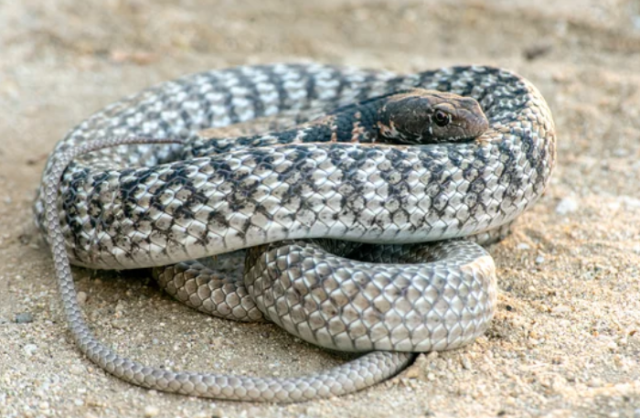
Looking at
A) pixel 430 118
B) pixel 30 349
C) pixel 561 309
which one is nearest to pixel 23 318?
pixel 30 349

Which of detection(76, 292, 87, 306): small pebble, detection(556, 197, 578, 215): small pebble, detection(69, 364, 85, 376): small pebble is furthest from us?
detection(556, 197, 578, 215): small pebble

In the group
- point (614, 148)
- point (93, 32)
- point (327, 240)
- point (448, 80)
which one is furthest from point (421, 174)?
point (93, 32)

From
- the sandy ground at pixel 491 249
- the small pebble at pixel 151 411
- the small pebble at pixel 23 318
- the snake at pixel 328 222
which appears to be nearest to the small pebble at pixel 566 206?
the sandy ground at pixel 491 249

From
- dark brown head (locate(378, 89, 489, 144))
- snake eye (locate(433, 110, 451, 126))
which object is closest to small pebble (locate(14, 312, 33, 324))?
dark brown head (locate(378, 89, 489, 144))

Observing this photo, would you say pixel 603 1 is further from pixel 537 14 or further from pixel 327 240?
pixel 327 240

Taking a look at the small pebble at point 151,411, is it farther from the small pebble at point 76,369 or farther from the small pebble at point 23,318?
the small pebble at point 23,318

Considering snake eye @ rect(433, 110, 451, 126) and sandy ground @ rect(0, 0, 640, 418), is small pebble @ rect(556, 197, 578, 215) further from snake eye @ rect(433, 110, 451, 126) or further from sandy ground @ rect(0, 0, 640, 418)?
snake eye @ rect(433, 110, 451, 126)
